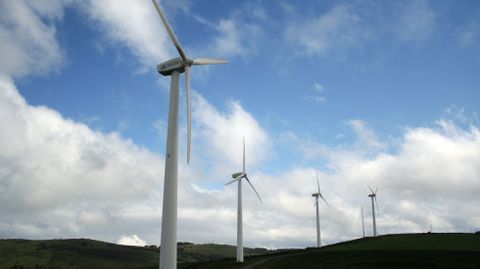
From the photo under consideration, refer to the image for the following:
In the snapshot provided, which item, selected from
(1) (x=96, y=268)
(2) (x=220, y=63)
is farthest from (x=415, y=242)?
(1) (x=96, y=268)

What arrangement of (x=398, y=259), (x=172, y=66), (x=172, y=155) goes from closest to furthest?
(x=172, y=155) < (x=172, y=66) < (x=398, y=259)

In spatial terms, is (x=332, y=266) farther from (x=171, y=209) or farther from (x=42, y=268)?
(x=42, y=268)

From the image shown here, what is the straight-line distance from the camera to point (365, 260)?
9019 cm

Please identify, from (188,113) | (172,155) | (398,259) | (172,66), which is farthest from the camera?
(398,259)

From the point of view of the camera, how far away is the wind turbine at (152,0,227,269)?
46.5 metres

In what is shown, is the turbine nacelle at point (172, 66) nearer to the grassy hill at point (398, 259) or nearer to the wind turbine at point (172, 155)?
the wind turbine at point (172, 155)

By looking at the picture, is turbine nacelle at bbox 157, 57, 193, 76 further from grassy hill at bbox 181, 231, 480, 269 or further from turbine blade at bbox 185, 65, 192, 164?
grassy hill at bbox 181, 231, 480, 269

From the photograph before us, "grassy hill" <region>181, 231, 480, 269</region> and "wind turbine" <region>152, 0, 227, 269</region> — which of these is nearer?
"wind turbine" <region>152, 0, 227, 269</region>

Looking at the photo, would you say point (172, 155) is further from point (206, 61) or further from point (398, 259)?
point (398, 259)

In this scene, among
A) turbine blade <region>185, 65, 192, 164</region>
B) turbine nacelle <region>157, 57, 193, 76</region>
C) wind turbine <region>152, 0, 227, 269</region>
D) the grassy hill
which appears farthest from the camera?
the grassy hill

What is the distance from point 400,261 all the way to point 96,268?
14378cm

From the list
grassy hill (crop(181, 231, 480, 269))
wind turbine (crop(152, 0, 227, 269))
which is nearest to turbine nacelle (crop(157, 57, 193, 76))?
wind turbine (crop(152, 0, 227, 269))

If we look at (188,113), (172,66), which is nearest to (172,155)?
(188,113)

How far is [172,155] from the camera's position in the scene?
48562 millimetres
